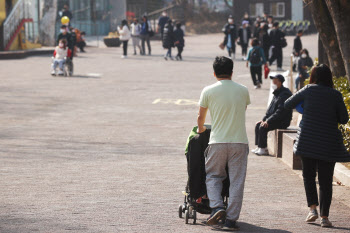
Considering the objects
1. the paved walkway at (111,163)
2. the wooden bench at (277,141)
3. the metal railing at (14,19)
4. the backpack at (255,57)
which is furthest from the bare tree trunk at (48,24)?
the wooden bench at (277,141)

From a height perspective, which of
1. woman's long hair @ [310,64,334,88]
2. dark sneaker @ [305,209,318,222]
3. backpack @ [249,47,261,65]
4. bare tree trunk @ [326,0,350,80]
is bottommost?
dark sneaker @ [305,209,318,222]

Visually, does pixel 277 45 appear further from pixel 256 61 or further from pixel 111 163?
pixel 111 163

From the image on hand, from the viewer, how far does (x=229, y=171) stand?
730 cm

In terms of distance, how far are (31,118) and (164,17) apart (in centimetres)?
2917

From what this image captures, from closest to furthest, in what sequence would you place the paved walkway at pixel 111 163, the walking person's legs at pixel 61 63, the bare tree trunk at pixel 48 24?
1. the paved walkway at pixel 111 163
2. the walking person's legs at pixel 61 63
3. the bare tree trunk at pixel 48 24

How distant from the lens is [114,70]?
99.1ft

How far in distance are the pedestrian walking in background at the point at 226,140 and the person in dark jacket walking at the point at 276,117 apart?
5.38m

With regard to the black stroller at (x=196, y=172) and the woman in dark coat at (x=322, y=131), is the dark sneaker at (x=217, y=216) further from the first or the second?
the woman in dark coat at (x=322, y=131)

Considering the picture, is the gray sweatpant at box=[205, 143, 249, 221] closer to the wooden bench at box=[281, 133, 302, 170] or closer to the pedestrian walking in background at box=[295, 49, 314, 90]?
the wooden bench at box=[281, 133, 302, 170]

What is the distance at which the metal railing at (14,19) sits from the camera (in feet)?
134

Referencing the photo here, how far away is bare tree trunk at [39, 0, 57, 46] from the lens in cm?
4506

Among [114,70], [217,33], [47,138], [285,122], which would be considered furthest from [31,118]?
[217,33]

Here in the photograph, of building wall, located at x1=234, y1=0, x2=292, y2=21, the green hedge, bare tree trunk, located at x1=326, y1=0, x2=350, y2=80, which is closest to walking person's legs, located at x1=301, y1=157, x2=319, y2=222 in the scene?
the green hedge

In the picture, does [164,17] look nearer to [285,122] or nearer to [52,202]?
[285,122]
